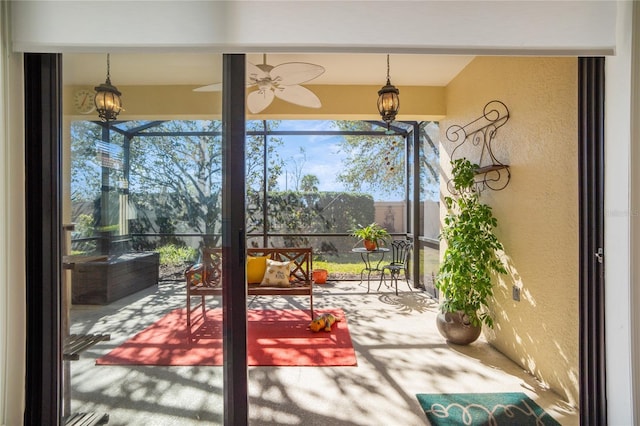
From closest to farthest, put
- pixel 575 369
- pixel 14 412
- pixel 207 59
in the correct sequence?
pixel 14 412 → pixel 207 59 → pixel 575 369

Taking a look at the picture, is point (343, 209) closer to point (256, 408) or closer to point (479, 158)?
point (479, 158)

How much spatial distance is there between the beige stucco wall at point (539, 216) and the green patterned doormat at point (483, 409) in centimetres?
31

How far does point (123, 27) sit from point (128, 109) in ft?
1.03

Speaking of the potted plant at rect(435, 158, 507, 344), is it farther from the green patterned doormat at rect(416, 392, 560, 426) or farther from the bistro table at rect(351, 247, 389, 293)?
the bistro table at rect(351, 247, 389, 293)

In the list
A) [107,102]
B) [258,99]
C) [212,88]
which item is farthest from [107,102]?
[258,99]

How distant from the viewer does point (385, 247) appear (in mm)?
5277

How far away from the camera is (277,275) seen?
3.61 meters

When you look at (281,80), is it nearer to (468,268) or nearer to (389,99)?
(389,99)

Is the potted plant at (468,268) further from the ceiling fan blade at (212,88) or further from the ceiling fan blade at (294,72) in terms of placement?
the ceiling fan blade at (212,88)

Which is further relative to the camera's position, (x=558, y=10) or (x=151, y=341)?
(x=151, y=341)

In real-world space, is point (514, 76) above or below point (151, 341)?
above

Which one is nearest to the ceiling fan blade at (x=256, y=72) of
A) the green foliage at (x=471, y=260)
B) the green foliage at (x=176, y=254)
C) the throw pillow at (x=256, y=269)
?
the green foliage at (x=176, y=254)

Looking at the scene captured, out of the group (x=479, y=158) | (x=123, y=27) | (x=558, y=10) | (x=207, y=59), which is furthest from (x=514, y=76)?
(x=123, y=27)

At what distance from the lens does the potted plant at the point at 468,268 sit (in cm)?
253
